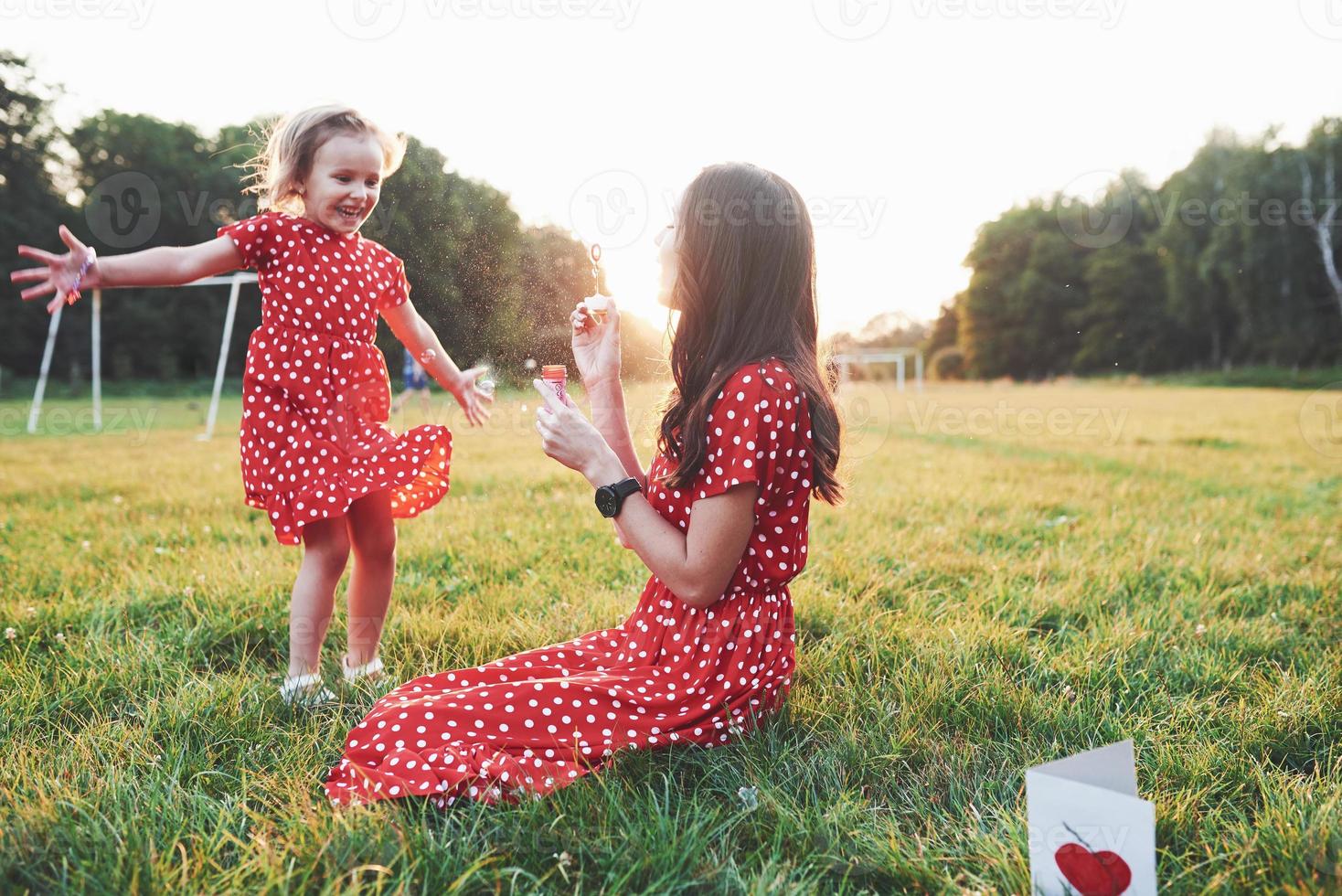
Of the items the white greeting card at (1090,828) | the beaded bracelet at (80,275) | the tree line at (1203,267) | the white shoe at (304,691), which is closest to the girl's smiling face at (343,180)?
the beaded bracelet at (80,275)

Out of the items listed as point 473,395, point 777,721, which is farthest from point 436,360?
point 777,721

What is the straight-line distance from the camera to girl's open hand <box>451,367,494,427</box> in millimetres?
2439

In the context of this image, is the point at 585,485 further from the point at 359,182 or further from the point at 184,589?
the point at 359,182

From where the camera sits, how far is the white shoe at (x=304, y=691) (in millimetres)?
2090

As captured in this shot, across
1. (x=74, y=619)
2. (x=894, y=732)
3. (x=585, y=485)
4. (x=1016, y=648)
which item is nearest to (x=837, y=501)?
(x=894, y=732)

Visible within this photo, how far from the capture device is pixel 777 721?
1.95 m

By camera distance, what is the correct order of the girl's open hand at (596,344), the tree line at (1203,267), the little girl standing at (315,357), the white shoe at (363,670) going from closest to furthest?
1. the girl's open hand at (596,344)
2. the little girl standing at (315,357)
3. the white shoe at (363,670)
4. the tree line at (1203,267)

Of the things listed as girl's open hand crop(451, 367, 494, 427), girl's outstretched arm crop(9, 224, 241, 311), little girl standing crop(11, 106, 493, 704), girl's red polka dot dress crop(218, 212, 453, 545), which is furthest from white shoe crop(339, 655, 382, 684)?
girl's outstretched arm crop(9, 224, 241, 311)

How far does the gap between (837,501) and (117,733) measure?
65.1 inches

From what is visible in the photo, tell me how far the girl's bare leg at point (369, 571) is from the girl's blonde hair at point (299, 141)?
0.80 meters

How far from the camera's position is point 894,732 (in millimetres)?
1921

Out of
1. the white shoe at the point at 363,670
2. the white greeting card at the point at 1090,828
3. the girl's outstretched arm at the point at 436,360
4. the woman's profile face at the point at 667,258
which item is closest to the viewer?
the white greeting card at the point at 1090,828

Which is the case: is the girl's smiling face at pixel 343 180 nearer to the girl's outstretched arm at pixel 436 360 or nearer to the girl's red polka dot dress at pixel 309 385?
the girl's red polka dot dress at pixel 309 385

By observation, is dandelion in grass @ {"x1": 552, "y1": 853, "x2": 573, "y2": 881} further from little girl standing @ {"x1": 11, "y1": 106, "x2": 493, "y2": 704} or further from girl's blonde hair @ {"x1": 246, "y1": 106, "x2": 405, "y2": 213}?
girl's blonde hair @ {"x1": 246, "y1": 106, "x2": 405, "y2": 213}
